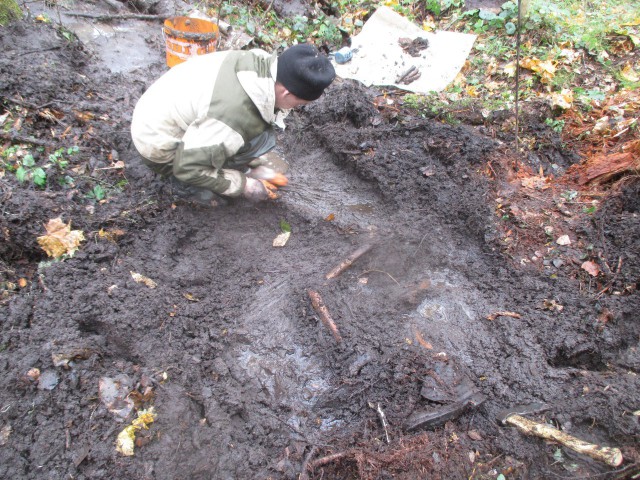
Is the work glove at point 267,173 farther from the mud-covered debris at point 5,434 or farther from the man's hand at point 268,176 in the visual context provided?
the mud-covered debris at point 5,434

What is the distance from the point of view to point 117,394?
2.15 meters

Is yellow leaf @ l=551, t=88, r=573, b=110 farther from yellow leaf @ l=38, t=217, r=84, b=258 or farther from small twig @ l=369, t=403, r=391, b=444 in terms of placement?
yellow leaf @ l=38, t=217, r=84, b=258

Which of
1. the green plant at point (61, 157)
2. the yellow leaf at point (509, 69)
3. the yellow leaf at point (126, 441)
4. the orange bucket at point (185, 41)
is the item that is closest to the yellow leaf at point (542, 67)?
the yellow leaf at point (509, 69)

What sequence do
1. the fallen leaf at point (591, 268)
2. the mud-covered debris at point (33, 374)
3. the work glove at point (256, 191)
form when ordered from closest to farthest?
the mud-covered debris at point (33, 374) → the fallen leaf at point (591, 268) → the work glove at point (256, 191)

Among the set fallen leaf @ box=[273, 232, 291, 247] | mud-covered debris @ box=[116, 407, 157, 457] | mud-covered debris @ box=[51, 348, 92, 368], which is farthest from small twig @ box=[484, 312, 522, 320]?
mud-covered debris @ box=[51, 348, 92, 368]

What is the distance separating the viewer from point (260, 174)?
3672 mm

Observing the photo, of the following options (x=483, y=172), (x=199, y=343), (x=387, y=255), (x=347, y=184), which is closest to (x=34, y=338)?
(x=199, y=343)

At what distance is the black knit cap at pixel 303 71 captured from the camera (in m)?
2.45

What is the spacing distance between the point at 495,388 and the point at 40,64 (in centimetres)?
478

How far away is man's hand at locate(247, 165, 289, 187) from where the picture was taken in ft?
12.0

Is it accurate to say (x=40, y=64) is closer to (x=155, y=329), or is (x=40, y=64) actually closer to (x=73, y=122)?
(x=73, y=122)

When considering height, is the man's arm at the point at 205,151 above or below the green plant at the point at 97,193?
above

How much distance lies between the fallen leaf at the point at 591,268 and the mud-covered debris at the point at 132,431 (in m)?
3.14

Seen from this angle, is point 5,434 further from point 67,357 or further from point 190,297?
point 190,297
